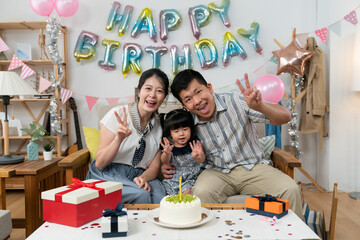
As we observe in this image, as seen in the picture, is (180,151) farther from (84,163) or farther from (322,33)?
(322,33)

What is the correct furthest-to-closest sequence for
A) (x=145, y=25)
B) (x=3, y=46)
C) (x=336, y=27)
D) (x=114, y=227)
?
1. (x=145, y=25)
2. (x=3, y=46)
3. (x=336, y=27)
4. (x=114, y=227)

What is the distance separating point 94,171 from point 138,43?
2.15 m

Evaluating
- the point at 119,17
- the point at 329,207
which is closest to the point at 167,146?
the point at 329,207

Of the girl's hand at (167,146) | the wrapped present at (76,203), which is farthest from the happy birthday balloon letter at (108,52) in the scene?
the wrapped present at (76,203)

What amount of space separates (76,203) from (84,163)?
1.00 metres

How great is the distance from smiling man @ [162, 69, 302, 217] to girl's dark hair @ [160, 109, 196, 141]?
0.13 feet

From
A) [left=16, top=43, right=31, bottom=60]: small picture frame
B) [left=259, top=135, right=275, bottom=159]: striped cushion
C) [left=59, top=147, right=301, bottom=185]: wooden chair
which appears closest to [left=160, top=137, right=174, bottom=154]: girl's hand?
[left=59, top=147, right=301, bottom=185]: wooden chair

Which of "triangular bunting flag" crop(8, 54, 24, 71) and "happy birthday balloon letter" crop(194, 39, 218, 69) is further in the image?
"happy birthday balloon letter" crop(194, 39, 218, 69)

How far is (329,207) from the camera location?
2.96 metres

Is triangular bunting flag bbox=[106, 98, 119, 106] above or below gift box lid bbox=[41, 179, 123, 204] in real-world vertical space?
above

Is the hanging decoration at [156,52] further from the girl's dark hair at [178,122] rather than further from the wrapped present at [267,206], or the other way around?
the wrapped present at [267,206]

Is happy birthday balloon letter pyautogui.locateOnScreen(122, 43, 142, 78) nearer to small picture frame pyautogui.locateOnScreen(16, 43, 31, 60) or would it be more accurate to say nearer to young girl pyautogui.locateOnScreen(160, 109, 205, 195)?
small picture frame pyautogui.locateOnScreen(16, 43, 31, 60)

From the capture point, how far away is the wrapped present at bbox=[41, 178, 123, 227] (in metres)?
1.27

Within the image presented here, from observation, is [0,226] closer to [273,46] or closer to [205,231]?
[205,231]
